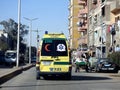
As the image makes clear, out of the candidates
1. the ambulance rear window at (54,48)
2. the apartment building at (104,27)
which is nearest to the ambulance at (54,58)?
the ambulance rear window at (54,48)

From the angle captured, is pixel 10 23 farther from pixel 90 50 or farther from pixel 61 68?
pixel 61 68

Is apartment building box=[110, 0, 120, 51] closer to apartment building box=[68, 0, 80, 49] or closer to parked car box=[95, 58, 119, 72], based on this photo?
parked car box=[95, 58, 119, 72]

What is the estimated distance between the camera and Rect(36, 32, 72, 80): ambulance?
27.5 meters

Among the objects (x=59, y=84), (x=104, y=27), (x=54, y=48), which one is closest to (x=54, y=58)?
(x=54, y=48)

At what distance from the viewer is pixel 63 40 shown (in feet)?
92.2

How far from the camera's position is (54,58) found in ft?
90.6

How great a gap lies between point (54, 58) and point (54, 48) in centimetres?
68

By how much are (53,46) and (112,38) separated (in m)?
46.5

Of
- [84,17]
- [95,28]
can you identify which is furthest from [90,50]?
[84,17]

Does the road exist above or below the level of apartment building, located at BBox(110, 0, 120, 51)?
below

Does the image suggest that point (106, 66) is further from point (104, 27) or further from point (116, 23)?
point (104, 27)

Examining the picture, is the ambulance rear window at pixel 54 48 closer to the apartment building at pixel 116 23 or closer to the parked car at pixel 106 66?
the parked car at pixel 106 66

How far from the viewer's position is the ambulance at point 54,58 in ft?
90.2

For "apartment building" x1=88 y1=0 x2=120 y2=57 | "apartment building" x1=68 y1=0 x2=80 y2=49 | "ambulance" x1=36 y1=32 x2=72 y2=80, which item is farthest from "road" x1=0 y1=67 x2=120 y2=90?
"apartment building" x1=68 y1=0 x2=80 y2=49
